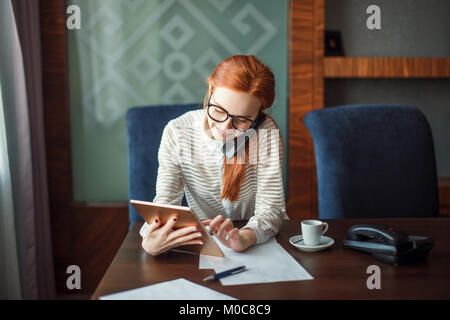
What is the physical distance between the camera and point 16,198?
167 cm

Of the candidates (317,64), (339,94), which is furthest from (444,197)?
(317,64)

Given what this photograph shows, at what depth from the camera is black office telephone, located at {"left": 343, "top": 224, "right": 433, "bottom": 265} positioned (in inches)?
32.0

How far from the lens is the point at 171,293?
684 mm

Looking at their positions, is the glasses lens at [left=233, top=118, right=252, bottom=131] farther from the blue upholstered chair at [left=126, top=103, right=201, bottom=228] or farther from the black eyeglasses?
the blue upholstered chair at [left=126, top=103, right=201, bottom=228]

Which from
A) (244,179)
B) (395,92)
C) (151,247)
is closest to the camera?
(151,247)

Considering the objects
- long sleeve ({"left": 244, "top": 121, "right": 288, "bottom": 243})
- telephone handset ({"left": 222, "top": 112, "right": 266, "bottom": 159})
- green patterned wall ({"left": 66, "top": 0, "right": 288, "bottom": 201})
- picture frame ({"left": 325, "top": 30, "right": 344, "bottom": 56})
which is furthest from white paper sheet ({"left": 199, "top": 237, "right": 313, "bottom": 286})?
picture frame ({"left": 325, "top": 30, "right": 344, "bottom": 56})

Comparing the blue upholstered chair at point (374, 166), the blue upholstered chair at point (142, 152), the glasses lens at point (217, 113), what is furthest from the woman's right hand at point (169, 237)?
the blue upholstered chair at point (374, 166)

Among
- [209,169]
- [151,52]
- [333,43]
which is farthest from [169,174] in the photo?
[333,43]

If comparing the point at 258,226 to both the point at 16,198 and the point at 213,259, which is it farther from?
the point at 16,198

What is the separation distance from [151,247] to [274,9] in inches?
62.3

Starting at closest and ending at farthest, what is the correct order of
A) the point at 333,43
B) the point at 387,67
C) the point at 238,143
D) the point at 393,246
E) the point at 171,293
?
the point at 171,293
the point at 393,246
the point at 238,143
the point at 387,67
the point at 333,43

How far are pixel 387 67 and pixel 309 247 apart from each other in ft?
4.77

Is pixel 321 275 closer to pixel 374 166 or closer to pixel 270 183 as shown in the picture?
pixel 270 183

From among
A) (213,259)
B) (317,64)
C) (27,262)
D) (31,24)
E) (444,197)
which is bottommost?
(27,262)
